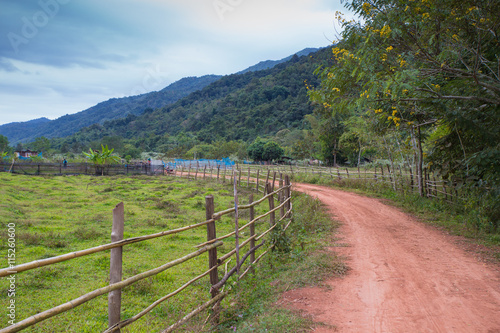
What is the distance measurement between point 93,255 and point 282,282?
4030 mm

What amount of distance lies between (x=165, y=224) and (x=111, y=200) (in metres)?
4.95

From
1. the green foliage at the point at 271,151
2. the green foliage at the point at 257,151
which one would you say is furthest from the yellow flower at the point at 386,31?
the green foliage at the point at 257,151

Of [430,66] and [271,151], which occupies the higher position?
[430,66]

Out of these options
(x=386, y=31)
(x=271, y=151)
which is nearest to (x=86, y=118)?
(x=271, y=151)

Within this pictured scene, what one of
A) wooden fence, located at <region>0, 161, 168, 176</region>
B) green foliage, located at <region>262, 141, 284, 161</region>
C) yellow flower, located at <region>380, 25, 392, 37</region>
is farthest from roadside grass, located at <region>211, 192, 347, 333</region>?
green foliage, located at <region>262, 141, 284, 161</region>

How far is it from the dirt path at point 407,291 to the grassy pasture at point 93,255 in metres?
1.79

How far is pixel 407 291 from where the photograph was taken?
4.31 m

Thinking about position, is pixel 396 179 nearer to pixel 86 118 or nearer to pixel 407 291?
pixel 407 291

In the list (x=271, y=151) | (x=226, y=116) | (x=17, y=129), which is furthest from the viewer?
(x=17, y=129)

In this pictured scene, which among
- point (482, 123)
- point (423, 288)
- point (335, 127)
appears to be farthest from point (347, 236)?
point (335, 127)

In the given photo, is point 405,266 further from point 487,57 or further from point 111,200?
point 111,200

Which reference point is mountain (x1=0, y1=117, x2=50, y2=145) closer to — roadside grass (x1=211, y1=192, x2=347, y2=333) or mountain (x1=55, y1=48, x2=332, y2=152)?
mountain (x1=55, y1=48, x2=332, y2=152)

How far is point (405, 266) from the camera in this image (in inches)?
209

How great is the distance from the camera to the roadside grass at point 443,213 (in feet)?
22.9
